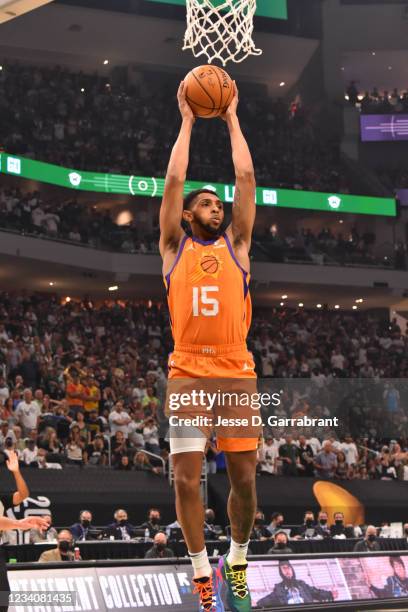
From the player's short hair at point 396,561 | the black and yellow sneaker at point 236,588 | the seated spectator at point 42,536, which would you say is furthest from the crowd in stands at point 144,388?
the black and yellow sneaker at point 236,588

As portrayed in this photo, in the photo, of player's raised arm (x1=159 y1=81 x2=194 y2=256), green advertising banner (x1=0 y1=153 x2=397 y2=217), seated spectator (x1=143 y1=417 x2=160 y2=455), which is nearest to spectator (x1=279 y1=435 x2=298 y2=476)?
seated spectator (x1=143 y1=417 x2=160 y2=455)

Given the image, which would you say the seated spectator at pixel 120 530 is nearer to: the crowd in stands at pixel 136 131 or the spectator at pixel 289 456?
the spectator at pixel 289 456

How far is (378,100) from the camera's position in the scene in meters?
38.2

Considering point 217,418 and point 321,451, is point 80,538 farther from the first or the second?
point 217,418

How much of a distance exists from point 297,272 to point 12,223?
9229 millimetres

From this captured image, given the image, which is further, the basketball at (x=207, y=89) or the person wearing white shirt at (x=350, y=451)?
the person wearing white shirt at (x=350, y=451)

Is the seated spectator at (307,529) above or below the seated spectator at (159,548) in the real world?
below

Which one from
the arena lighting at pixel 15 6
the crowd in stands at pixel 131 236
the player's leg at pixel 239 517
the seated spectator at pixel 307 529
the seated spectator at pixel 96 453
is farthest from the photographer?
the crowd in stands at pixel 131 236

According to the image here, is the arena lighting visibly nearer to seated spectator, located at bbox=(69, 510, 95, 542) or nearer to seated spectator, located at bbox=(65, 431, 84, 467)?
seated spectator, located at bbox=(69, 510, 95, 542)

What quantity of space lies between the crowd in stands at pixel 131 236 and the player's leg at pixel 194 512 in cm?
2167

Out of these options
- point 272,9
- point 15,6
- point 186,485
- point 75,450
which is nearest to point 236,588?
point 186,485

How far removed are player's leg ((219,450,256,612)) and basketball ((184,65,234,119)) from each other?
1.97 metres

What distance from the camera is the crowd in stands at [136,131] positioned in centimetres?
2948

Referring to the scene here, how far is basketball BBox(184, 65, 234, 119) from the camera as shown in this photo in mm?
5676
